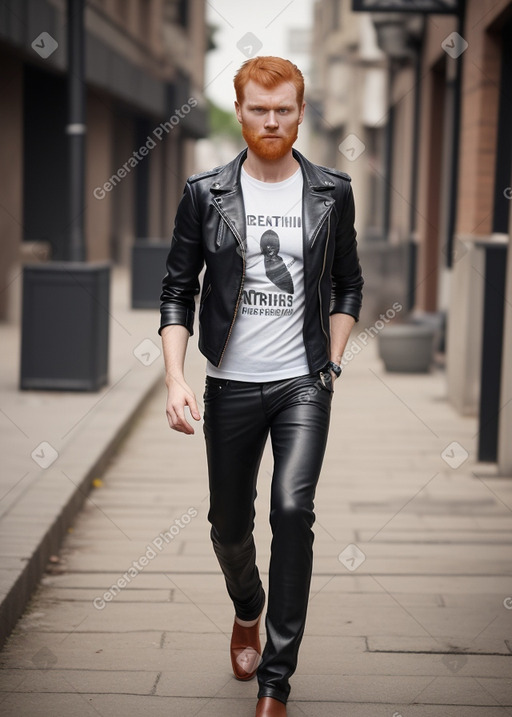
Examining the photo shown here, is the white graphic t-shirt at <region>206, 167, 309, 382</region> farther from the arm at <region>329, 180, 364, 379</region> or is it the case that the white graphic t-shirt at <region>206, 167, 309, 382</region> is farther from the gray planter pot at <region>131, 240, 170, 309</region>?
the gray planter pot at <region>131, 240, 170, 309</region>

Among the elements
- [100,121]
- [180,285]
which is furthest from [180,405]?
[100,121]

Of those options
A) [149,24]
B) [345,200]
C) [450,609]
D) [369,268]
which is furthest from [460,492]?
[149,24]

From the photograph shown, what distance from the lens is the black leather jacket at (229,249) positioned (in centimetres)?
326

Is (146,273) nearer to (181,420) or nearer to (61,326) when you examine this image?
(61,326)

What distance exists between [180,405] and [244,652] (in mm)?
953

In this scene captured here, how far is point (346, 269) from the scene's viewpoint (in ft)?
11.6

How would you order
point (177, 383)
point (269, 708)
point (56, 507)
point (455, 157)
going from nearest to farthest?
point (269, 708) < point (177, 383) < point (56, 507) < point (455, 157)

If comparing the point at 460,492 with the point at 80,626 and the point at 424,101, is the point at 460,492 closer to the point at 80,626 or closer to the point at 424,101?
the point at 80,626

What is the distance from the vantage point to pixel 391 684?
3562 mm

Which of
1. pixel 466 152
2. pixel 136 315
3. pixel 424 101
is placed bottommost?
pixel 136 315

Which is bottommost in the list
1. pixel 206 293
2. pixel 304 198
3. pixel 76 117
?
pixel 206 293

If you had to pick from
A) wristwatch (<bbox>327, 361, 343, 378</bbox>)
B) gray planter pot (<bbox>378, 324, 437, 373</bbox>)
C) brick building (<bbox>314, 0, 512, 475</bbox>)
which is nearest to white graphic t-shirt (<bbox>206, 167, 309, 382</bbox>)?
wristwatch (<bbox>327, 361, 343, 378</bbox>)

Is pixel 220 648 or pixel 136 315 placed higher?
pixel 136 315

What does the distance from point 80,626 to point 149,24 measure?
24145mm
